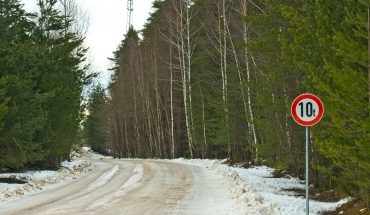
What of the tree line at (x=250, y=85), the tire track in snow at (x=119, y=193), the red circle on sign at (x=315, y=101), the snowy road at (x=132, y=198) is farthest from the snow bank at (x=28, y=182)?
the red circle on sign at (x=315, y=101)

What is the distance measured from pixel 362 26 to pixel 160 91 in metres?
43.2

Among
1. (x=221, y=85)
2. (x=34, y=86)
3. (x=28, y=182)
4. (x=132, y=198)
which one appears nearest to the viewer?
→ (x=132, y=198)

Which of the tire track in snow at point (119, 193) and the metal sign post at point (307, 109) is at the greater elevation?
the metal sign post at point (307, 109)

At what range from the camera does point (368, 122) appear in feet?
25.5

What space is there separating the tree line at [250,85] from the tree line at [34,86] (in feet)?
28.9

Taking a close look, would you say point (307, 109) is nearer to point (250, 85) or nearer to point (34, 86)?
point (250, 85)

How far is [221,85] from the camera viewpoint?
118 ft

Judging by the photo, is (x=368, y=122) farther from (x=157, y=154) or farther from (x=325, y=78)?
(x=157, y=154)

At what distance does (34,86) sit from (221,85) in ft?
52.2

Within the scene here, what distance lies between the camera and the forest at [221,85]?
9164 mm

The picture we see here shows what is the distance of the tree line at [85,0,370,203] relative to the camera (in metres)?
8.92

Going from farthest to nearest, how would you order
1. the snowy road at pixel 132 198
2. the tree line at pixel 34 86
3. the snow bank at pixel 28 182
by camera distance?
the tree line at pixel 34 86
the snow bank at pixel 28 182
the snowy road at pixel 132 198

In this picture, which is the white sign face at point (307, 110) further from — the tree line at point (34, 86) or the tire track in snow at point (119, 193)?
the tree line at point (34, 86)

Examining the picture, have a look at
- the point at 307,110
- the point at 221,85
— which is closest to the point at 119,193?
the point at 307,110
